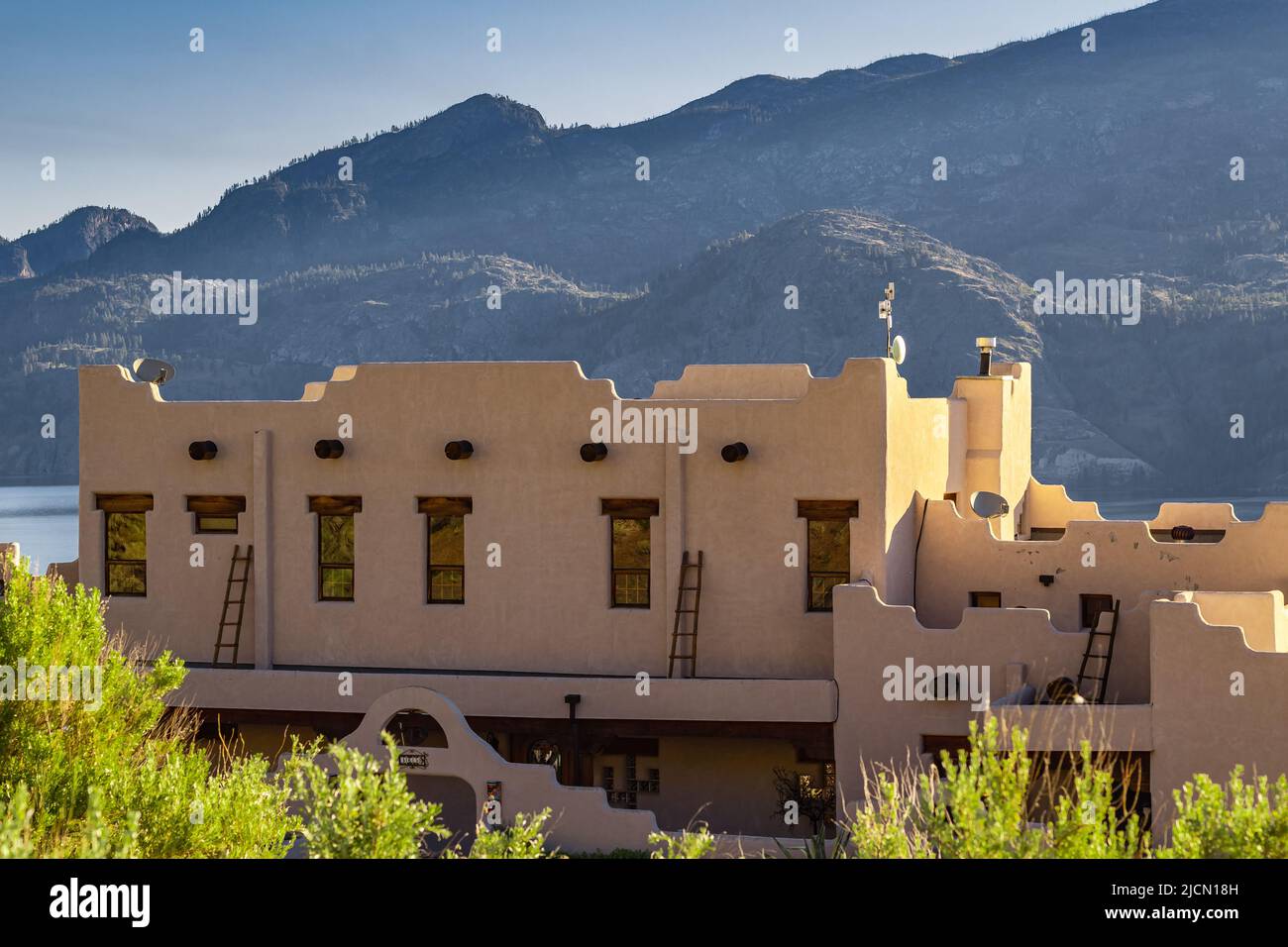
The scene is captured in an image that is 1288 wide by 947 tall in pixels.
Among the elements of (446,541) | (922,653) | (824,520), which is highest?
(824,520)

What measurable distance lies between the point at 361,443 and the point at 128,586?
5462mm

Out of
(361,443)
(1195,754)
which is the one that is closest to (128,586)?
(361,443)

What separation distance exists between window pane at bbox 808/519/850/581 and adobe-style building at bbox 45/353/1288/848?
48mm

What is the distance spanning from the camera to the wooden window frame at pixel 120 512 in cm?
2884

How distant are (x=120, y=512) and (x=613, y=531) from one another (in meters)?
9.53

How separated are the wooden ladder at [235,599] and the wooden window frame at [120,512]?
1.82 metres

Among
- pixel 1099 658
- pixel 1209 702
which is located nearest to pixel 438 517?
pixel 1099 658

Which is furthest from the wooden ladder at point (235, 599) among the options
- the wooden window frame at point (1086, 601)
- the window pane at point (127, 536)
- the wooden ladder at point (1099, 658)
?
the wooden window frame at point (1086, 601)

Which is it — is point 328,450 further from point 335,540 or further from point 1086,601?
point 1086,601

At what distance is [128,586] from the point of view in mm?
29000

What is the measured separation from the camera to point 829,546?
1027 inches

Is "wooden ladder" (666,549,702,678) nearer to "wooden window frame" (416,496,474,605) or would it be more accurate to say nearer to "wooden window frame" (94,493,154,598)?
"wooden window frame" (416,496,474,605)

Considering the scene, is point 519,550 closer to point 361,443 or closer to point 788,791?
point 361,443

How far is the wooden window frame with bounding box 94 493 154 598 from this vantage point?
28.8 metres
